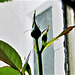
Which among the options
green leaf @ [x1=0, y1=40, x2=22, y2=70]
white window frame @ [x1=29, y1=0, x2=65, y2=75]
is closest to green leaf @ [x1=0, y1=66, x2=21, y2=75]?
green leaf @ [x1=0, y1=40, x2=22, y2=70]

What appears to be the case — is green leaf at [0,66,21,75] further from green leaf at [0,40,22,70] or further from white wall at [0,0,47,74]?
white wall at [0,0,47,74]

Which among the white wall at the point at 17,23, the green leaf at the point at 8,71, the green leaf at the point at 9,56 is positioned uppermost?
the white wall at the point at 17,23

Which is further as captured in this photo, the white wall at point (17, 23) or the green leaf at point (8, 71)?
the white wall at point (17, 23)

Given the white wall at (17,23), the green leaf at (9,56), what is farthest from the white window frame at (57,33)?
the green leaf at (9,56)

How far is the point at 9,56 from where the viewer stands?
51cm

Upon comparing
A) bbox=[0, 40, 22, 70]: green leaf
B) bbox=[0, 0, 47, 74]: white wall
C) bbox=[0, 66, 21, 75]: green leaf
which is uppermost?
bbox=[0, 0, 47, 74]: white wall

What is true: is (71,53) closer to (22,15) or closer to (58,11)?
(58,11)

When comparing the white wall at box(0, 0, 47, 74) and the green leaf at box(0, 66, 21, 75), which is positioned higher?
the white wall at box(0, 0, 47, 74)

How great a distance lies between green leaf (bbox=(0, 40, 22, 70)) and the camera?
495 millimetres

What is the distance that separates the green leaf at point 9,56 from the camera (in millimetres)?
495

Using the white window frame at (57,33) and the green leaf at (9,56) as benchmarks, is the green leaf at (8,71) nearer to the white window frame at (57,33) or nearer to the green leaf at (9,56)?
the green leaf at (9,56)

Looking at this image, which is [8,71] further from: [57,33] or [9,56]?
[57,33]

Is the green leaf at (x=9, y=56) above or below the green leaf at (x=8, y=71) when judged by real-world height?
above

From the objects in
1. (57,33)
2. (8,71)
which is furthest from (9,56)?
(57,33)
